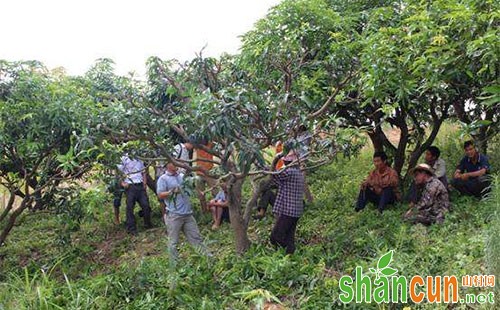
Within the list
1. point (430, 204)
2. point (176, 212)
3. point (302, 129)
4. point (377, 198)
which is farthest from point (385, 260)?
point (377, 198)

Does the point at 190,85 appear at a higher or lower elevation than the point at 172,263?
higher

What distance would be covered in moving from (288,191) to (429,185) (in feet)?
6.98

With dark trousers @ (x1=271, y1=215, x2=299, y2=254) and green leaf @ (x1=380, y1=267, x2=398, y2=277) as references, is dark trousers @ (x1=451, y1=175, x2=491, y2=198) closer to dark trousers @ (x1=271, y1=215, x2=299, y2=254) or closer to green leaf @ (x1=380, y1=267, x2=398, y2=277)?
dark trousers @ (x1=271, y1=215, x2=299, y2=254)

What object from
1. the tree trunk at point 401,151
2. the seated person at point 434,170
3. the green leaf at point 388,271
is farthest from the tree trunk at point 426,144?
the green leaf at point 388,271

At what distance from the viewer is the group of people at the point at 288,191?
5.06 metres

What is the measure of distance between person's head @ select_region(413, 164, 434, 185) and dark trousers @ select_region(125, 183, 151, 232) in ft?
14.0

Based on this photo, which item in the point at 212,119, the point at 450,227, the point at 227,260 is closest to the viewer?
the point at 212,119

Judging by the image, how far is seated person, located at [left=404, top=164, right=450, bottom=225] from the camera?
19.2 ft

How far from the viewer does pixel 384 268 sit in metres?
4.00

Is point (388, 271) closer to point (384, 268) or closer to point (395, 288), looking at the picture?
point (384, 268)

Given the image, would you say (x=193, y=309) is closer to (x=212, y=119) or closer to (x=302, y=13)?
(x=212, y=119)

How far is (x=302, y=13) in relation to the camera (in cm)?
587

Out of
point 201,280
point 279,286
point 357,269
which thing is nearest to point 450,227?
point 357,269

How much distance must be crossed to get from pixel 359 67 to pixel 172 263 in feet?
10.0
